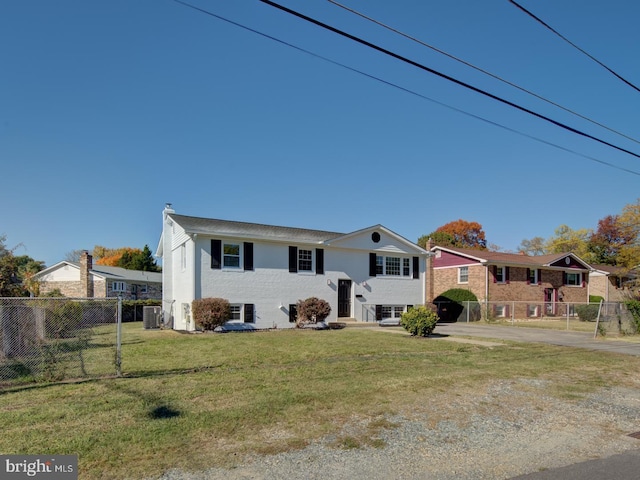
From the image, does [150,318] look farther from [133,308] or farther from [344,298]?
[133,308]

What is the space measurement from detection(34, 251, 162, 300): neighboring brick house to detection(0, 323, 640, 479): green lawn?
2370cm

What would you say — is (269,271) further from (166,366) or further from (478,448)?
(478,448)

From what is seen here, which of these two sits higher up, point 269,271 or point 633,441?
point 269,271

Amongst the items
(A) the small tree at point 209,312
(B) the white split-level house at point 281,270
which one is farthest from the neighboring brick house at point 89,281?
(A) the small tree at point 209,312

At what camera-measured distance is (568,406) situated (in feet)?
24.5

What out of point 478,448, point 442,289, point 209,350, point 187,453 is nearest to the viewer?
point 187,453

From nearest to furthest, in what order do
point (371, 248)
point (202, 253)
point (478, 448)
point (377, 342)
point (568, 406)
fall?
1. point (478, 448)
2. point (568, 406)
3. point (377, 342)
4. point (202, 253)
5. point (371, 248)

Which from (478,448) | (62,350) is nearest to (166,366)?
(62,350)

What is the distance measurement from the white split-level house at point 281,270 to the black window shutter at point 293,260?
0.05 metres

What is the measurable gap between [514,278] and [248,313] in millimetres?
20631

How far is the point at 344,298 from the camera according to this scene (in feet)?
80.0

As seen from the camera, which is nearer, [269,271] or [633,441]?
[633,441]

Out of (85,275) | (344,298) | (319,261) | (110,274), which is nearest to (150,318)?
(319,261)

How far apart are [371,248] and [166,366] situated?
1648 centimetres
